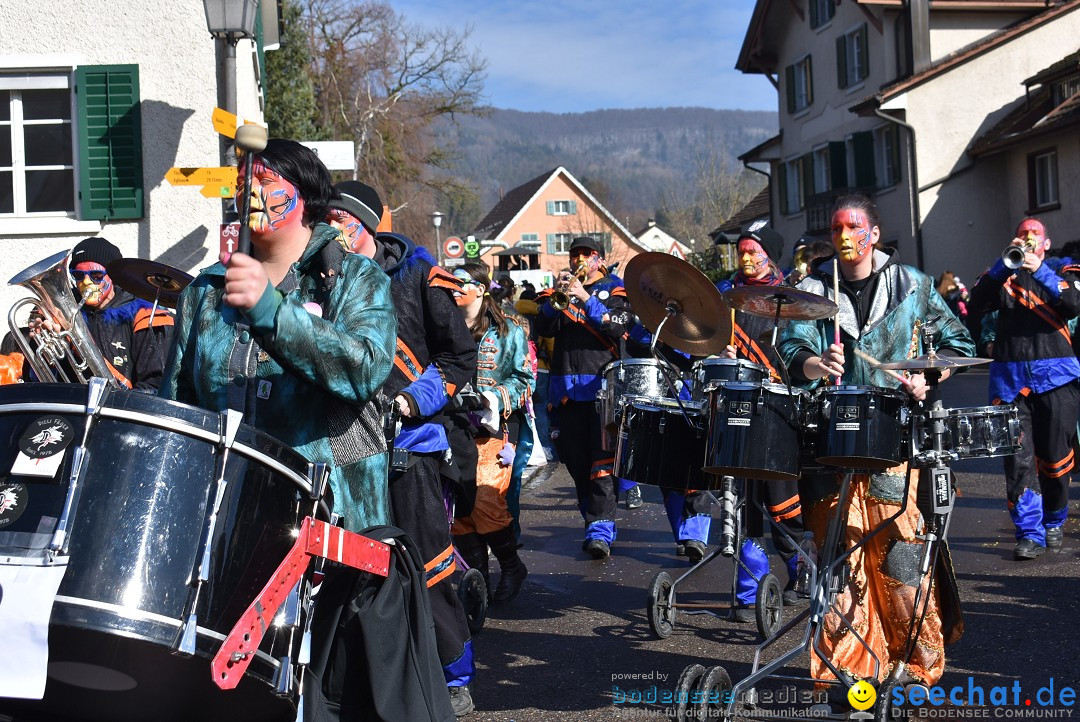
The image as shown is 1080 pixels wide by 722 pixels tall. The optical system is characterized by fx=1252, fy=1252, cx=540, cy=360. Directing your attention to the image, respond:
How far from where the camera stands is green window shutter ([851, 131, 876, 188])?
31.6 m

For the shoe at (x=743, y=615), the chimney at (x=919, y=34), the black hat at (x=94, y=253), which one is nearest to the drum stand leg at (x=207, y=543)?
the shoe at (x=743, y=615)

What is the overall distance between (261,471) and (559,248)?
76.7 metres

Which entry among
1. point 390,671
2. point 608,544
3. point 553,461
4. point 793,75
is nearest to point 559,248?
point 793,75

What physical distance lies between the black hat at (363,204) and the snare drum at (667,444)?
51.3 inches

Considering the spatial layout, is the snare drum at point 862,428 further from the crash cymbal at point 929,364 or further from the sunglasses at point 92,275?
the sunglasses at point 92,275

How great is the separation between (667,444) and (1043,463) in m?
4.03

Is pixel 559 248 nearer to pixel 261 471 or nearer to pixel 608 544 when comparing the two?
pixel 608 544

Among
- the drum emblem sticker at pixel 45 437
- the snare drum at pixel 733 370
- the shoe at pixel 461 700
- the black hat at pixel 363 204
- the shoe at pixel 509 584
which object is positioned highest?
the black hat at pixel 363 204

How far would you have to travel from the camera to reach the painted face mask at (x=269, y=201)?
3203 millimetres

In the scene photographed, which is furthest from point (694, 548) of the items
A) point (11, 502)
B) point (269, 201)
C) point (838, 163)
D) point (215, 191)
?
point (838, 163)

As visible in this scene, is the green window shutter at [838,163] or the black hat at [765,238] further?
the green window shutter at [838,163]

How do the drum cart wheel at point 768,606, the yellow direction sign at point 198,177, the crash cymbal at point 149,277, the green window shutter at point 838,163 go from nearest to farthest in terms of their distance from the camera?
the crash cymbal at point 149,277 → the drum cart wheel at point 768,606 → the yellow direction sign at point 198,177 → the green window shutter at point 838,163

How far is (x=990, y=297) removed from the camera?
322 inches

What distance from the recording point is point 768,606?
5949mm
